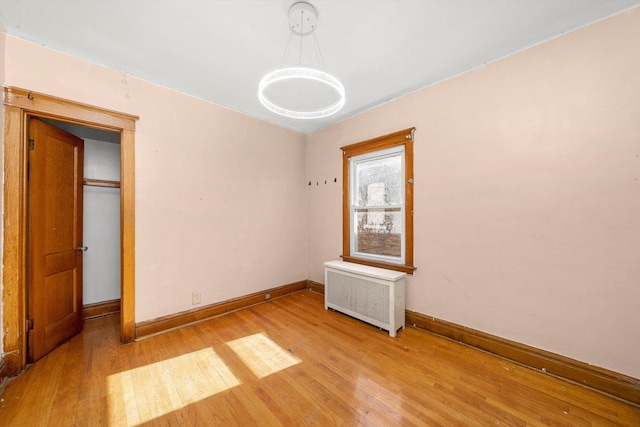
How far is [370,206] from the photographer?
3482 mm

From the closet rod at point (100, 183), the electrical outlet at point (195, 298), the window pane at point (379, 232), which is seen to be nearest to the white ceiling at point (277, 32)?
the closet rod at point (100, 183)

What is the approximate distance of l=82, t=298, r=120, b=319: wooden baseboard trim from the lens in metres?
3.14

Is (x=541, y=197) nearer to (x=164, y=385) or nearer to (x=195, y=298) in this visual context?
(x=164, y=385)

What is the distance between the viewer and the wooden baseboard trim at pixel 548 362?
1.76 m

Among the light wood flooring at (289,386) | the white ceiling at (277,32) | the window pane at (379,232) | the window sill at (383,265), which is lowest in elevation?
the light wood flooring at (289,386)

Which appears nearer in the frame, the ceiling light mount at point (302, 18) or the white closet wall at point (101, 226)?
the ceiling light mount at point (302, 18)

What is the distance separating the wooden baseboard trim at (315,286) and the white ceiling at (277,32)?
3103mm

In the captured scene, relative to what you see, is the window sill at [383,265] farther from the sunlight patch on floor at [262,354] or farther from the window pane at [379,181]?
the sunlight patch on floor at [262,354]

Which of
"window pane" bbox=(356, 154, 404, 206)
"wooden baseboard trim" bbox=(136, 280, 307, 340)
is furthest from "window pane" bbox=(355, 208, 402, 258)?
"wooden baseboard trim" bbox=(136, 280, 307, 340)

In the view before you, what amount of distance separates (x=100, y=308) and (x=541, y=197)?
17.1ft

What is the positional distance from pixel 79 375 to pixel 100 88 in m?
2.63

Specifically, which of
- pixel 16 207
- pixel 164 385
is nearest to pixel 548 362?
pixel 164 385

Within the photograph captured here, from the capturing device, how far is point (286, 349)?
2422mm

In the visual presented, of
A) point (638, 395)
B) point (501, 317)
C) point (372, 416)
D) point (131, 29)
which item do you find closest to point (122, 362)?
point (372, 416)
